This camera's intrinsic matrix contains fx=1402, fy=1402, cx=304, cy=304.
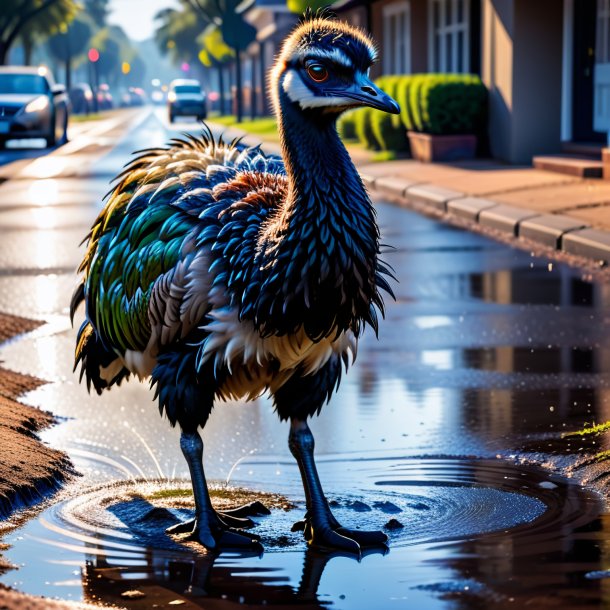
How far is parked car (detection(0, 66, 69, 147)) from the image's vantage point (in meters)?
31.7

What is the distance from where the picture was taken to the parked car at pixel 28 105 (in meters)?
31.7

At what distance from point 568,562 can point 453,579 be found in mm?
411

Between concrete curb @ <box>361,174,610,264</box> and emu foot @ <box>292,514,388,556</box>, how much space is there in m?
7.68

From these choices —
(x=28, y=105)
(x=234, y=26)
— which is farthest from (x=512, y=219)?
(x=234, y=26)

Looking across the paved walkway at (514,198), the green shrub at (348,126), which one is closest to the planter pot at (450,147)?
the paved walkway at (514,198)

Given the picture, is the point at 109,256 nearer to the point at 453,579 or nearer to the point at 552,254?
the point at 453,579

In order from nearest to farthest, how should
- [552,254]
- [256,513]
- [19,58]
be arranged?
[256,513] → [552,254] → [19,58]

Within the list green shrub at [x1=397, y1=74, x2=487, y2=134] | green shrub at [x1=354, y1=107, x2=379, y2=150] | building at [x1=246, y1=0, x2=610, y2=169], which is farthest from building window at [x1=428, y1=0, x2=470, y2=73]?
building at [x1=246, y1=0, x2=610, y2=169]

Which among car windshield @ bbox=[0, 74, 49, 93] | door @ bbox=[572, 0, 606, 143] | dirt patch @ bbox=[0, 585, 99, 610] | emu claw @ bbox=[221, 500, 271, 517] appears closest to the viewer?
dirt patch @ bbox=[0, 585, 99, 610]

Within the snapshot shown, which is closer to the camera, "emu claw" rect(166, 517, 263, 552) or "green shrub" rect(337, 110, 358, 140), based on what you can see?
"emu claw" rect(166, 517, 263, 552)

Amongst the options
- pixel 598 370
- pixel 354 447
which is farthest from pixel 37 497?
pixel 598 370

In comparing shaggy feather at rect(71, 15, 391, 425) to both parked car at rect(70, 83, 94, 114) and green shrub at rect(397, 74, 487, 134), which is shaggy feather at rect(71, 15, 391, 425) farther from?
Answer: parked car at rect(70, 83, 94, 114)

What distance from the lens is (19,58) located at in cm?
15300

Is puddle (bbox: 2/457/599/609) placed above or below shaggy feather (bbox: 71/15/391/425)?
below
